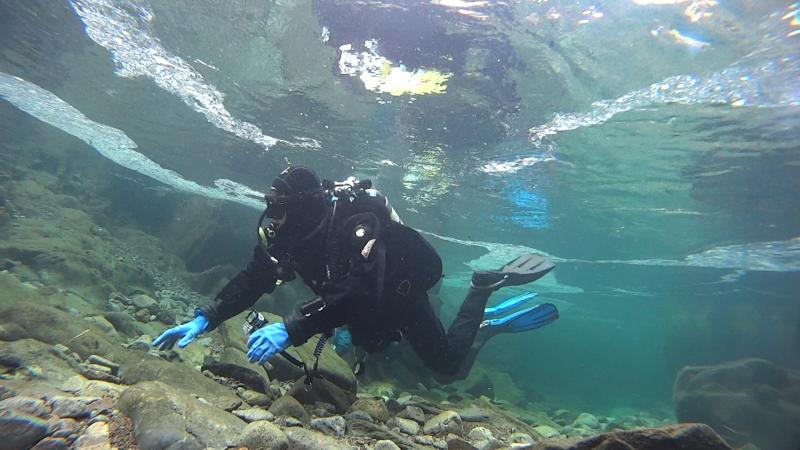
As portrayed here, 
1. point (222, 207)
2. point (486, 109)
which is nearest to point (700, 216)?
point (486, 109)

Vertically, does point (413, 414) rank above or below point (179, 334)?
below

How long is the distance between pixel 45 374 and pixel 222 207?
23.6 meters

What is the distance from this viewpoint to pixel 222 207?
2523 cm

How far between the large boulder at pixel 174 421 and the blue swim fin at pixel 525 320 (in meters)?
5.19

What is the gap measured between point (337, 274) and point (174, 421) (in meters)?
2.05

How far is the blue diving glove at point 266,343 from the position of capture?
3.79 m

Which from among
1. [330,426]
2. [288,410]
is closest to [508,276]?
[330,426]

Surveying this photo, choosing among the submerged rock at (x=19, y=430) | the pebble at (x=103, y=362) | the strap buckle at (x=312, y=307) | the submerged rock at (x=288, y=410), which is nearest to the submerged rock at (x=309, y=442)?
the submerged rock at (x=288, y=410)

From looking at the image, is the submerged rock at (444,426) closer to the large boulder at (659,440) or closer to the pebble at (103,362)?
the large boulder at (659,440)

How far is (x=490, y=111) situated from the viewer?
34.8 ft

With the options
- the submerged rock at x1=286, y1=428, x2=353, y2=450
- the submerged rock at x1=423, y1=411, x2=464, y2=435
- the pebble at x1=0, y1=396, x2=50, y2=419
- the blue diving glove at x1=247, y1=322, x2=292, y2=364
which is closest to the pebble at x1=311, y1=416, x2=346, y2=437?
the submerged rock at x1=286, y1=428, x2=353, y2=450

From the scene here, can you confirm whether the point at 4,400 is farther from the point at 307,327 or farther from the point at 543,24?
the point at 543,24

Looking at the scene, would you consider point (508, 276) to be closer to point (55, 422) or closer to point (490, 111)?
point (490, 111)

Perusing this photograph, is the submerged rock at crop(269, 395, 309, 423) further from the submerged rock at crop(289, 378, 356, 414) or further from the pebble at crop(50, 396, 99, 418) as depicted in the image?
the pebble at crop(50, 396, 99, 418)
